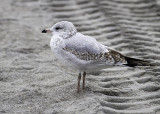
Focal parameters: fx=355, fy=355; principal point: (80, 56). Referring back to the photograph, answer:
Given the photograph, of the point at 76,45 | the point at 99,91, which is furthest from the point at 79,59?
the point at 99,91

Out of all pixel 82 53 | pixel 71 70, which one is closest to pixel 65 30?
pixel 82 53

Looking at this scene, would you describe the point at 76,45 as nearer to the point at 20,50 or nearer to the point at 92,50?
the point at 92,50

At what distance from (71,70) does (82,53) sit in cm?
104

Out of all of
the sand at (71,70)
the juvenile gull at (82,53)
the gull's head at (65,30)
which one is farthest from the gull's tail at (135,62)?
the gull's head at (65,30)

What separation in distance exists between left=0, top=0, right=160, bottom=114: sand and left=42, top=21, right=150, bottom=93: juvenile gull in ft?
1.27

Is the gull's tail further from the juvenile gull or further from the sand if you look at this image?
the sand

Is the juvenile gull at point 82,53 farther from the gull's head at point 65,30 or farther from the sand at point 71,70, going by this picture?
the sand at point 71,70

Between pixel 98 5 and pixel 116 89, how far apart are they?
3.62 m

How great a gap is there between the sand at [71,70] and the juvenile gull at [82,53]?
0.39 metres

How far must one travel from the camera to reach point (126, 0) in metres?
8.31

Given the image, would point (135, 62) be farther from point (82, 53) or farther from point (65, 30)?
point (65, 30)

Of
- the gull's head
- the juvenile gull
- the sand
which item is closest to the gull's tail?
the juvenile gull

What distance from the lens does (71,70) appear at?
5297 millimetres

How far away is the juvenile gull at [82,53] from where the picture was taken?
4274 millimetres
